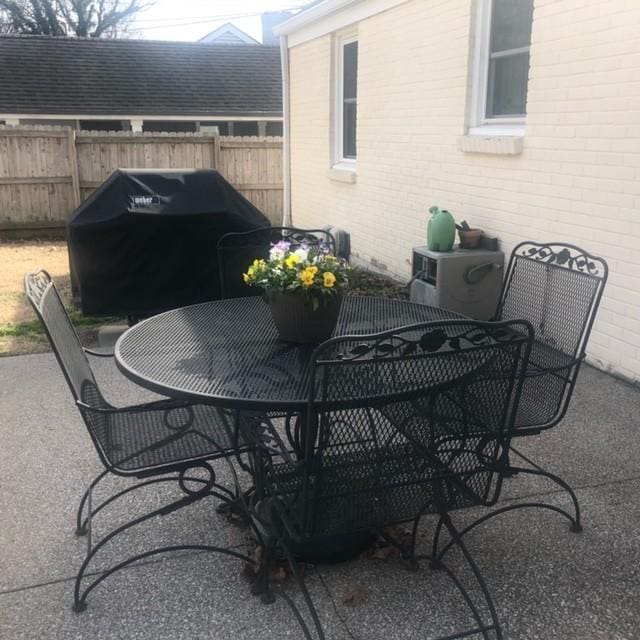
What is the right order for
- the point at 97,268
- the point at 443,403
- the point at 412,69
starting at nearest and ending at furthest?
the point at 443,403 < the point at 97,268 < the point at 412,69

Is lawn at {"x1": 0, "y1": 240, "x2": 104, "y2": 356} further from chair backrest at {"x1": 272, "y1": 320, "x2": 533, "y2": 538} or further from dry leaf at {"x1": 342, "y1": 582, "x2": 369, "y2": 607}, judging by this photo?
chair backrest at {"x1": 272, "y1": 320, "x2": 533, "y2": 538}

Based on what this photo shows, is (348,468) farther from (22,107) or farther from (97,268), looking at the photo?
(22,107)

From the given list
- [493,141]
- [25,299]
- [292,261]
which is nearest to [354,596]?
[292,261]

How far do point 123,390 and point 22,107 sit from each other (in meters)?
12.2

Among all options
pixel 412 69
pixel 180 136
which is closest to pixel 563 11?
pixel 412 69

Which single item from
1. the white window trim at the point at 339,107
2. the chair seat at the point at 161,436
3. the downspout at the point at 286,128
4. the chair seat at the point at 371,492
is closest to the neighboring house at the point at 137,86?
the downspout at the point at 286,128

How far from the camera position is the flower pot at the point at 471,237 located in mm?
5482

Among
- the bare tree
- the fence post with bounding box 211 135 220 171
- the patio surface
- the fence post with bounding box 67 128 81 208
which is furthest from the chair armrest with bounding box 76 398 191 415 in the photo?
the bare tree

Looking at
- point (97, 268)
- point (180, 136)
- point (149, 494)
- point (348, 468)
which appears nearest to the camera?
point (348, 468)

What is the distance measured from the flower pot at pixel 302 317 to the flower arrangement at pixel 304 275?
0.02m

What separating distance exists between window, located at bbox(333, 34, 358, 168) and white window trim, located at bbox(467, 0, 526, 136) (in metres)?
2.68

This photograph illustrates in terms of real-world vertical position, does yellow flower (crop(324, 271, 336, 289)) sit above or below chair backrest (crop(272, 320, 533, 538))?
above

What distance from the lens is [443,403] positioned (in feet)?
7.29

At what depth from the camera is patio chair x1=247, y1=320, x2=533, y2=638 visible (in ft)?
6.11
